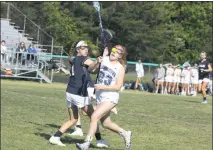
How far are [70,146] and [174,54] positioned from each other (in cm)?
5510

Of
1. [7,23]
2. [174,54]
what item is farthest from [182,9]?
[7,23]

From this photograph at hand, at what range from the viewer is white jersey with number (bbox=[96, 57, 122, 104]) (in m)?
9.18

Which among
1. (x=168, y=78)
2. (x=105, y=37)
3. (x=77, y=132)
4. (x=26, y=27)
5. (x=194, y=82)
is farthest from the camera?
(x=26, y=27)

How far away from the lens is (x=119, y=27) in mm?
58969

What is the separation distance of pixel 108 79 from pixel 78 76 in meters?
1.11

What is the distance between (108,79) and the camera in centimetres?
927

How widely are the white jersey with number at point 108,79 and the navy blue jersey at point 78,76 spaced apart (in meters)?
0.87

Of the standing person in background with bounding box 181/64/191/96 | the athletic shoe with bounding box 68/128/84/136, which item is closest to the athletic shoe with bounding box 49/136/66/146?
the athletic shoe with bounding box 68/128/84/136

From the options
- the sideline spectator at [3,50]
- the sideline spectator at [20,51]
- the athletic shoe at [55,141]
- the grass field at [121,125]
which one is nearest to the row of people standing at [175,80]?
the sideline spectator at [20,51]

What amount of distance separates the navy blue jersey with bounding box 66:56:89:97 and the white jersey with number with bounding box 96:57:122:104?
0.87 metres

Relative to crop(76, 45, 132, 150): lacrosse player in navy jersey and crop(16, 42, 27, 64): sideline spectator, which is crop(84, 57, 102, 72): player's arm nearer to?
crop(76, 45, 132, 150): lacrosse player in navy jersey

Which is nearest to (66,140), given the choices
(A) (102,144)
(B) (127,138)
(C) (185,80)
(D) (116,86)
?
(A) (102,144)

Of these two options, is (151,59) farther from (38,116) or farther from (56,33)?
(38,116)

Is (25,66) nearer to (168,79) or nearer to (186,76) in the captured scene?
(168,79)
